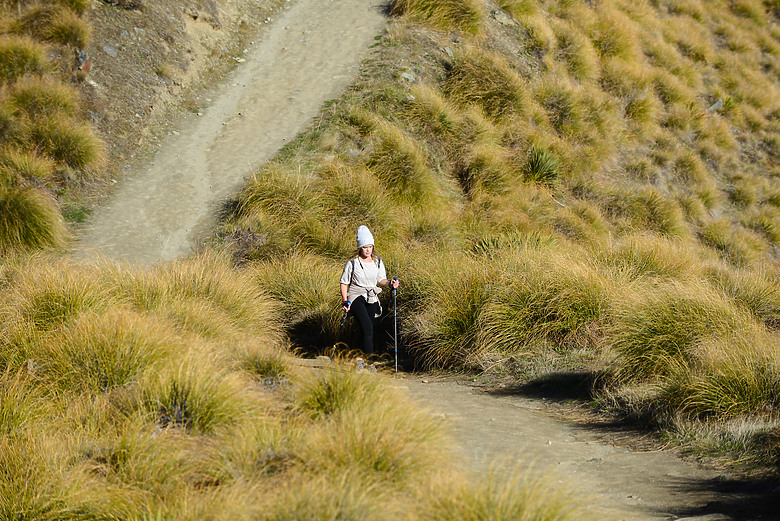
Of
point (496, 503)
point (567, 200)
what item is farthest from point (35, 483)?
point (567, 200)

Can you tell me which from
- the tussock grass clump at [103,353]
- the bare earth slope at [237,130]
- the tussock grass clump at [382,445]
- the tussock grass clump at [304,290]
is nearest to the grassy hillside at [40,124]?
the bare earth slope at [237,130]

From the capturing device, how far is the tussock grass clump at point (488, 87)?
49.0 feet

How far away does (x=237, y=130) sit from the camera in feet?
45.5

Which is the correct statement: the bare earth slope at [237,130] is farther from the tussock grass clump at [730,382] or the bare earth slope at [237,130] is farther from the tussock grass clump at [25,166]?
the tussock grass clump at [730,382]

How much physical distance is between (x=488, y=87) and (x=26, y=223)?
30.7 feet

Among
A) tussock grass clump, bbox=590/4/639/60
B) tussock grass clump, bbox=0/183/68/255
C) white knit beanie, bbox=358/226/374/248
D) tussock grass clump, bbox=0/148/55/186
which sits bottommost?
tussock grass clump, bbox=0/183/68/255

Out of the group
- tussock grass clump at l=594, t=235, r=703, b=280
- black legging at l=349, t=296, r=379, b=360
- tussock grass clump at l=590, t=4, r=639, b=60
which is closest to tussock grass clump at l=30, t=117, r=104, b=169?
black legging at l=349, t=296, r=379, b=360

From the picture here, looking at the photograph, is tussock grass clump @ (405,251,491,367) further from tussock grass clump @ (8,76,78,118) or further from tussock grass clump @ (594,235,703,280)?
tussock grass clump @ (8,76,78,118)

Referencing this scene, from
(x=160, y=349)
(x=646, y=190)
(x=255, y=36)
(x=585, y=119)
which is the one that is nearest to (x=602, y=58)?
(x=585, y=119)

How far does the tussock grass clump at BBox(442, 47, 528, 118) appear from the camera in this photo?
14930 millimetres

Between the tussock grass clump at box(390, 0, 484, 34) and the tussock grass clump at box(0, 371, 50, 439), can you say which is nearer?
the tussock grass clump at box(0, 371, 50, 439)

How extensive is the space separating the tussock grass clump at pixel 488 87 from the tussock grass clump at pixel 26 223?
8291mm

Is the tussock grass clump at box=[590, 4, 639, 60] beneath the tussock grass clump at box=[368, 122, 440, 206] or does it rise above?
above

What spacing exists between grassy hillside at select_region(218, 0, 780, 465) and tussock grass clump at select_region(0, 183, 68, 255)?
258 centimetres
